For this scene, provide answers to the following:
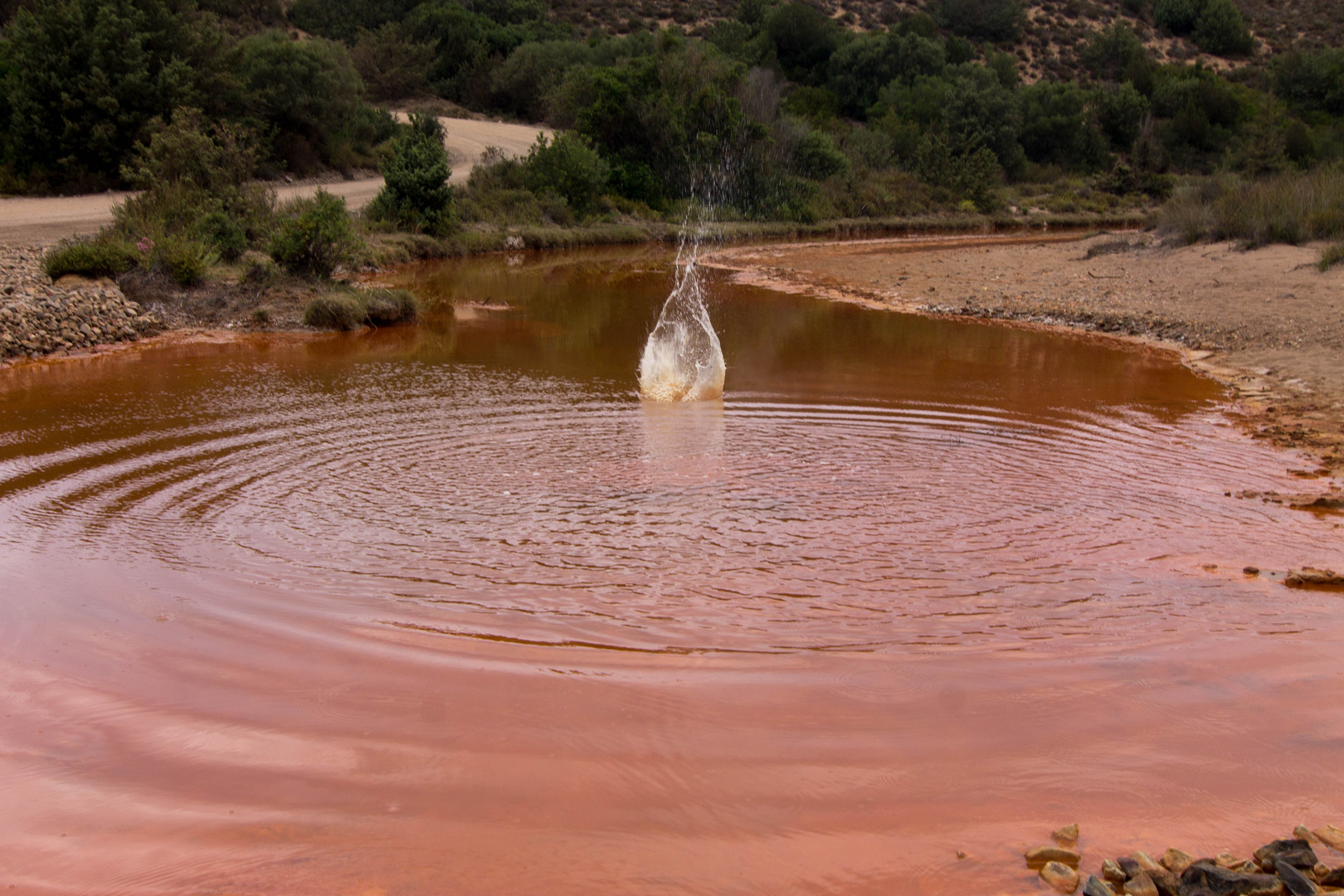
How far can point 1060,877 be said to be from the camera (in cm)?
350

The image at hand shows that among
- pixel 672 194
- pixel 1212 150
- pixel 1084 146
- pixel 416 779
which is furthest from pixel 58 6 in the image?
pixel 1212 150

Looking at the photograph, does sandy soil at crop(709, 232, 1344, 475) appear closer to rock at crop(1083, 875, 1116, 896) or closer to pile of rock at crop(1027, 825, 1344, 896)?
pile of rock at crop(1027, 825, 1344, 896)

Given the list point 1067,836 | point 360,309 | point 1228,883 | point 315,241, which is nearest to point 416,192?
point 315,241

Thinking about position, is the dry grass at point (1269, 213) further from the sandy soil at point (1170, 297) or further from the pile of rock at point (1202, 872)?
the pile of rock at point (1202, 872)

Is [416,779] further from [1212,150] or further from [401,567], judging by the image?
[1212,150]

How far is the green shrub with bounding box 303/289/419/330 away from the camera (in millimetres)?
15992

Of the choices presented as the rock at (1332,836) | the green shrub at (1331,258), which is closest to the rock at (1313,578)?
the rock at (1332,836)

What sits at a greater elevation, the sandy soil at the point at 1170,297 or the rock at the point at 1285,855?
the sandy soil at the point at 1170,297

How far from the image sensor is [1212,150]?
53062 mm

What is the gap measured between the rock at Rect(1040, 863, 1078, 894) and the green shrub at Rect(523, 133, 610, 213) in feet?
98.4

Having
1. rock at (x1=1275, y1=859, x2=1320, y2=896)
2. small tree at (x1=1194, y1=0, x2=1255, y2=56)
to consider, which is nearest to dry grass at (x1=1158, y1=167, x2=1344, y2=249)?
rock at (x1=1275, y1=859, x2=1320, y2=896)

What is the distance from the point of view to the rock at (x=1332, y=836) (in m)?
3.66

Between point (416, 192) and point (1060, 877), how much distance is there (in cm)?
2512

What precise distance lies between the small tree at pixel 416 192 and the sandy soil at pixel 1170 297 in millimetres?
7391
